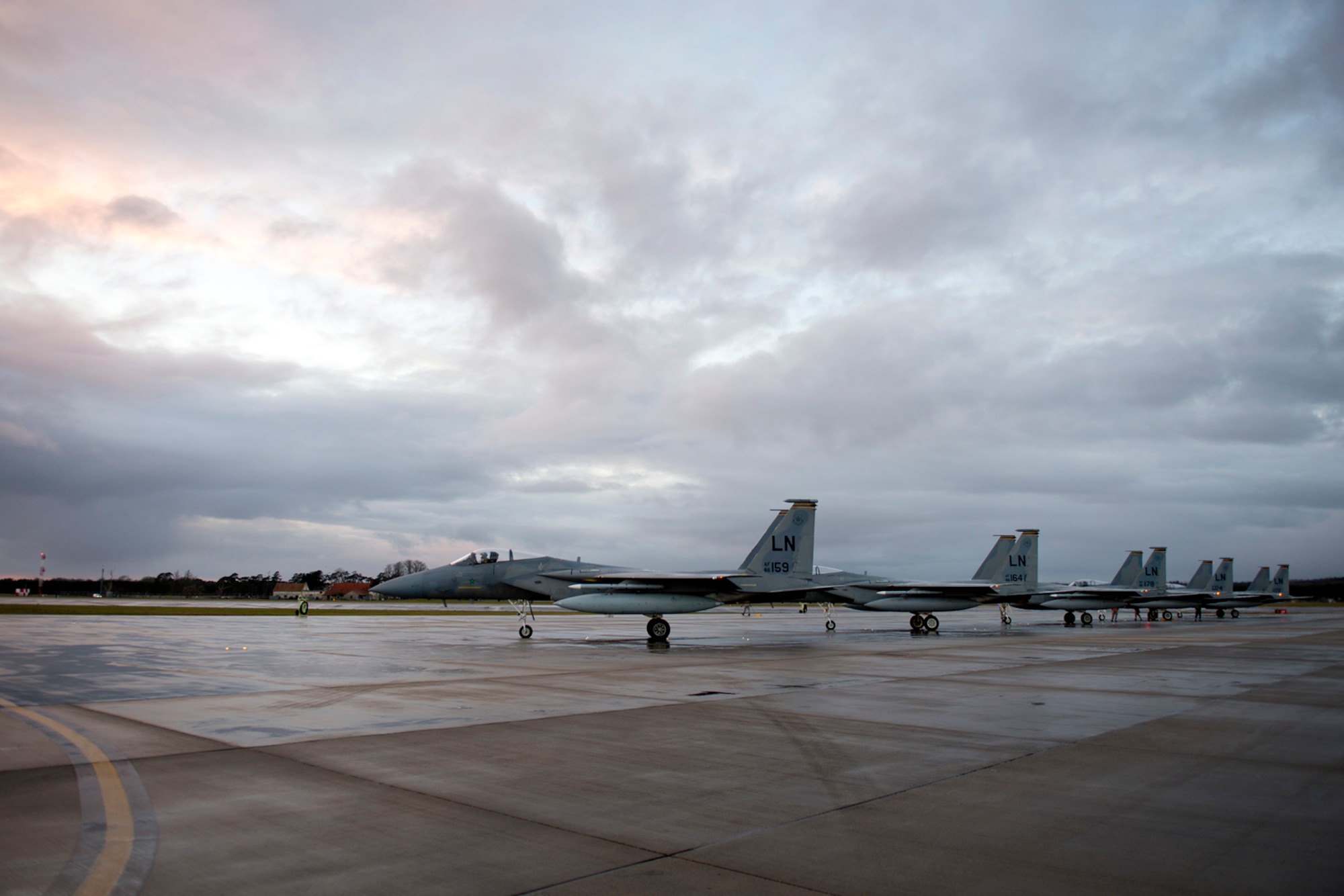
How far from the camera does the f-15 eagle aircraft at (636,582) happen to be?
25.4 m

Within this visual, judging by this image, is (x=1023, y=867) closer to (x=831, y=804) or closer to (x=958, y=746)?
(x=831, y=804)

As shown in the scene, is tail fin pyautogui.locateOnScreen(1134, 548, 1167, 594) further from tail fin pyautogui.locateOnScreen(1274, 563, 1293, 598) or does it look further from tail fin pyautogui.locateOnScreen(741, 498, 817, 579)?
tail fin pyautogui.locateOnScreen(741, 498, 817, 579)

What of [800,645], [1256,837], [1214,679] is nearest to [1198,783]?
[1256,837]

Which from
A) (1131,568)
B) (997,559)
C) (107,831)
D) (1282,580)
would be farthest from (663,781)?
(1282,580)

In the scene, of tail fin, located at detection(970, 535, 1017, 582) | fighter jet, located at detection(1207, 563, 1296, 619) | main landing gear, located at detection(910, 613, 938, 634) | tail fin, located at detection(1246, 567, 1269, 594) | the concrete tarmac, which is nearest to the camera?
the concrete tarmac

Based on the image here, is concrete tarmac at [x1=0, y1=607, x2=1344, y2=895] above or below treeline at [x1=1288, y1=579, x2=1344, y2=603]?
above

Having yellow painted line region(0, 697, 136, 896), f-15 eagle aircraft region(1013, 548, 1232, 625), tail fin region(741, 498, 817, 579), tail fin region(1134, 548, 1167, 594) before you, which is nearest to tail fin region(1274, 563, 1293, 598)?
f-15 eagle aircraft region(1013, 548, 1232, 625)

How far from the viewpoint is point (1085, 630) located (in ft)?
130

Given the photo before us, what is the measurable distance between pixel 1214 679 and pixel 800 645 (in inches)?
438

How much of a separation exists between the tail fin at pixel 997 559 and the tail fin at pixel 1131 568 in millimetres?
22579

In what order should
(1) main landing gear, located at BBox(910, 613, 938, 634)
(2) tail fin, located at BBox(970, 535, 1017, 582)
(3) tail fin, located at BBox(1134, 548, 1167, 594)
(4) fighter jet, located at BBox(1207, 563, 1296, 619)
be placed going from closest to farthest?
(1) main landing gear, located at BBox(910, 613, 938, 634) → (2) tail fin, located at BBox(970, 535, 1017, 582) → (3) tail fin, located at BBox(1134, 548, 1167, 594) → (4) fighter jet, located at BBox(1207, 563, 1296, 619)

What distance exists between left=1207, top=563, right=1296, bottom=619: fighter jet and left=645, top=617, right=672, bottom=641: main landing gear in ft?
191

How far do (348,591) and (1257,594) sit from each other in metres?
113

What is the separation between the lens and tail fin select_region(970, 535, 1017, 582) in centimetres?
4234
